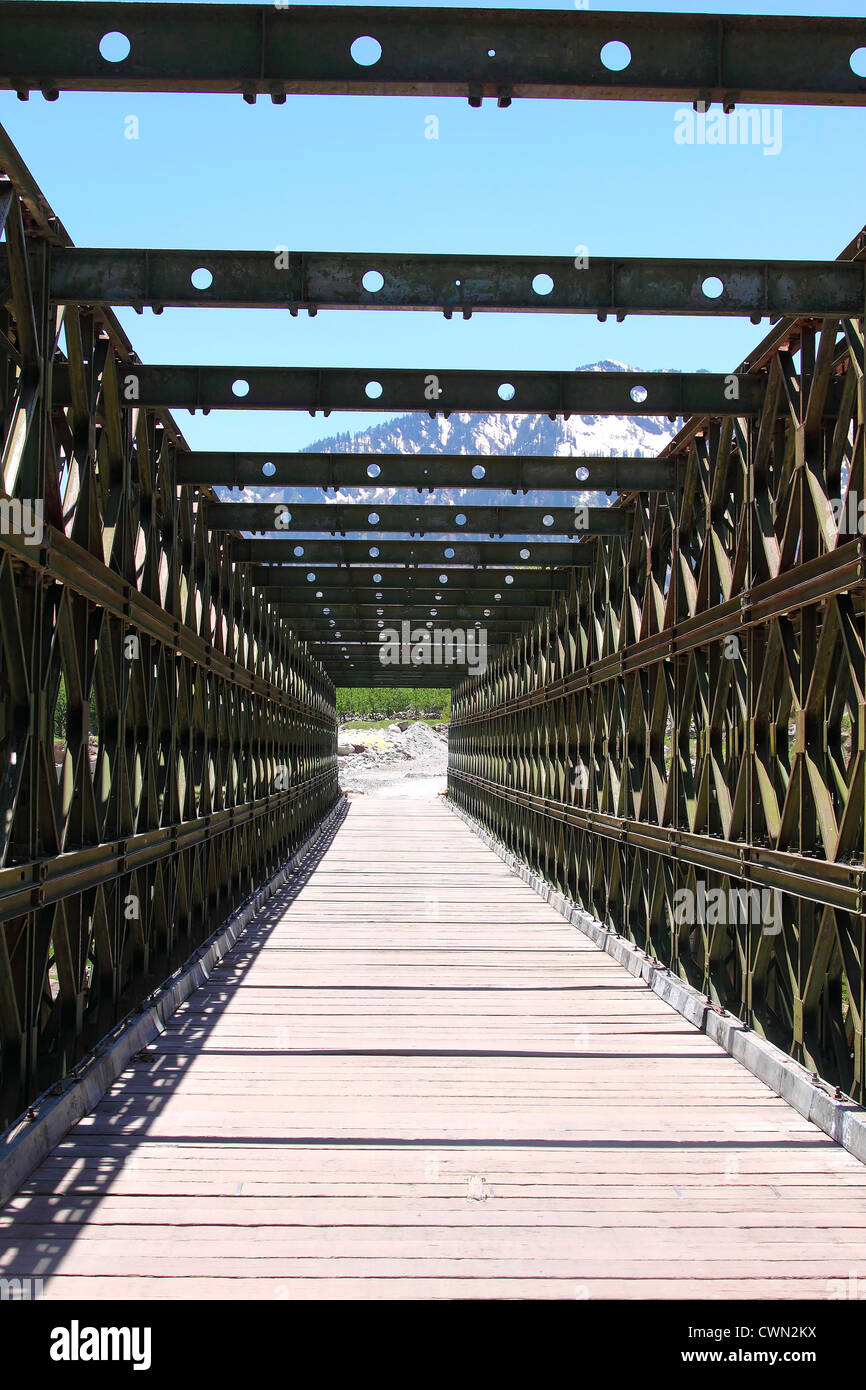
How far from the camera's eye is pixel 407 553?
629 inches

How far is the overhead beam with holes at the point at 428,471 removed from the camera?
421 inches

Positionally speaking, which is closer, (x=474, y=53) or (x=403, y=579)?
(x=474, y=53)

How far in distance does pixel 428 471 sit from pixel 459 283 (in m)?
4.79

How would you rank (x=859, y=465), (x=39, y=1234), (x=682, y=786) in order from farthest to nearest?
1. (x=682, y=786)
2. (x=859, y=465)
3. (x=39, y=1234)

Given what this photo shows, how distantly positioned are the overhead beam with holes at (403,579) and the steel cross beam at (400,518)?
9.28 ft

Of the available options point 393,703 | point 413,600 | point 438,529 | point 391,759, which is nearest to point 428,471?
point 438,529

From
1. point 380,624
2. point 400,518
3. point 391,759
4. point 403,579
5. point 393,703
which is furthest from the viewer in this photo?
point 393,703

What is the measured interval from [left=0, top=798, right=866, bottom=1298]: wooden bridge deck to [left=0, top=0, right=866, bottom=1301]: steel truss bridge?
545 mm

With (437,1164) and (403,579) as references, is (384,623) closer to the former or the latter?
(403,579)

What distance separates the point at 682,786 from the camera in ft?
33.2
